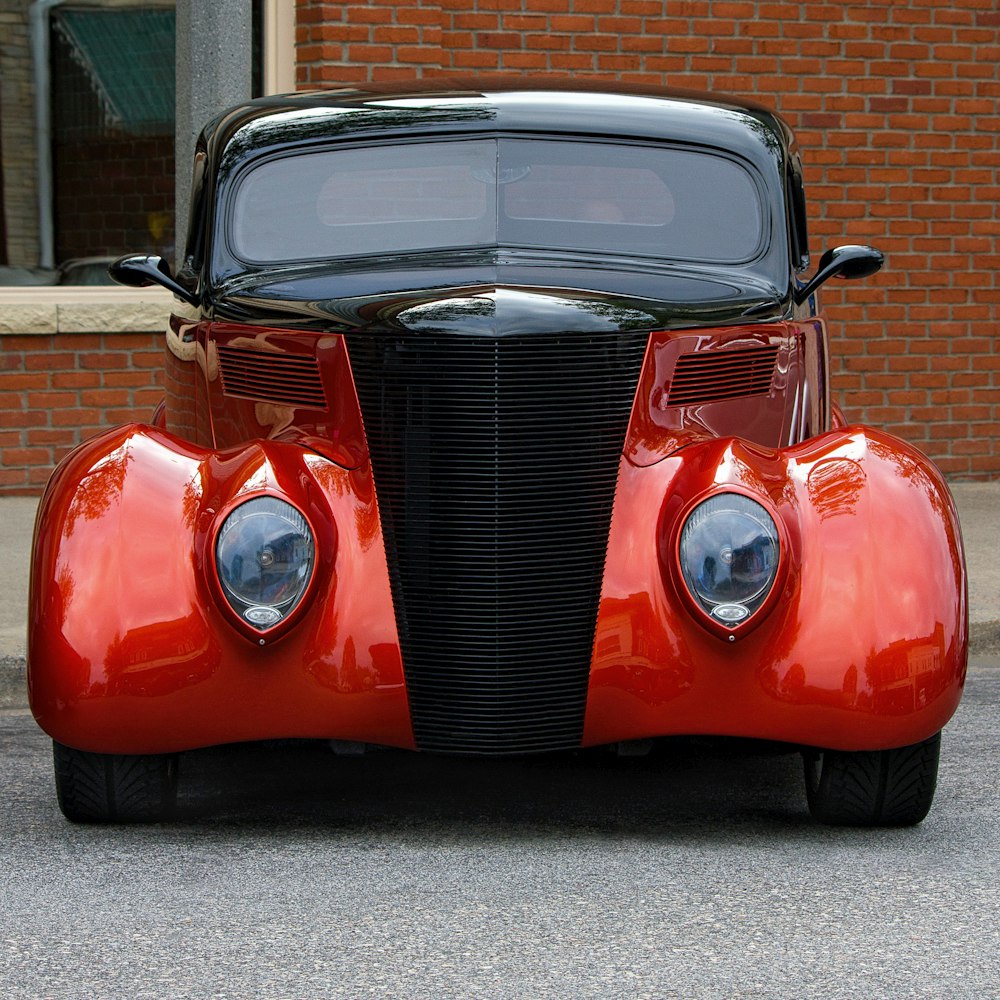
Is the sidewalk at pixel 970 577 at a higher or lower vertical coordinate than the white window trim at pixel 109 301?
lower

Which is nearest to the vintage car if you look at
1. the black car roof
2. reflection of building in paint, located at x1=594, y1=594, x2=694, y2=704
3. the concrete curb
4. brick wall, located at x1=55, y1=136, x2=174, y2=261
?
reflection of building in paint, located at x1=594, y1=594, x2=694, y2=704

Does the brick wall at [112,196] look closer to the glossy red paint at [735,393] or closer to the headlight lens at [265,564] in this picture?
the glossy red paint at [735,393]

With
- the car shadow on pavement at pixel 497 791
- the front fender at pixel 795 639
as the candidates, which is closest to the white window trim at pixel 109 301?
the car shadow on pavement at pixel 497 791

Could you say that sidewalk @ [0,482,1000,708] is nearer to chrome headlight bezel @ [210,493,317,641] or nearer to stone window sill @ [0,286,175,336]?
stone window sill @ [0,286,175,336]

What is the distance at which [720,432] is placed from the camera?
5047 millimetres

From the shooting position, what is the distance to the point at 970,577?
324 inches

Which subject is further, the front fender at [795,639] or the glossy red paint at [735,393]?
the glossy red paint at [735,393]

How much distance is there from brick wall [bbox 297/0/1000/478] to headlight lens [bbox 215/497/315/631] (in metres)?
6.52

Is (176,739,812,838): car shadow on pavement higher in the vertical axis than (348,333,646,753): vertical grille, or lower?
lower

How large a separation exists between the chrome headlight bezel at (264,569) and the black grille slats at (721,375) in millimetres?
1030

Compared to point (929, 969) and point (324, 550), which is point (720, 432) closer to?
point (324, 550)

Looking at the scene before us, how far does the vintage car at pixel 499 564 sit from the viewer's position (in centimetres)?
456

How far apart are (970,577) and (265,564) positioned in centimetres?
449

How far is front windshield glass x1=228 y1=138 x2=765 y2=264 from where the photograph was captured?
547cm
